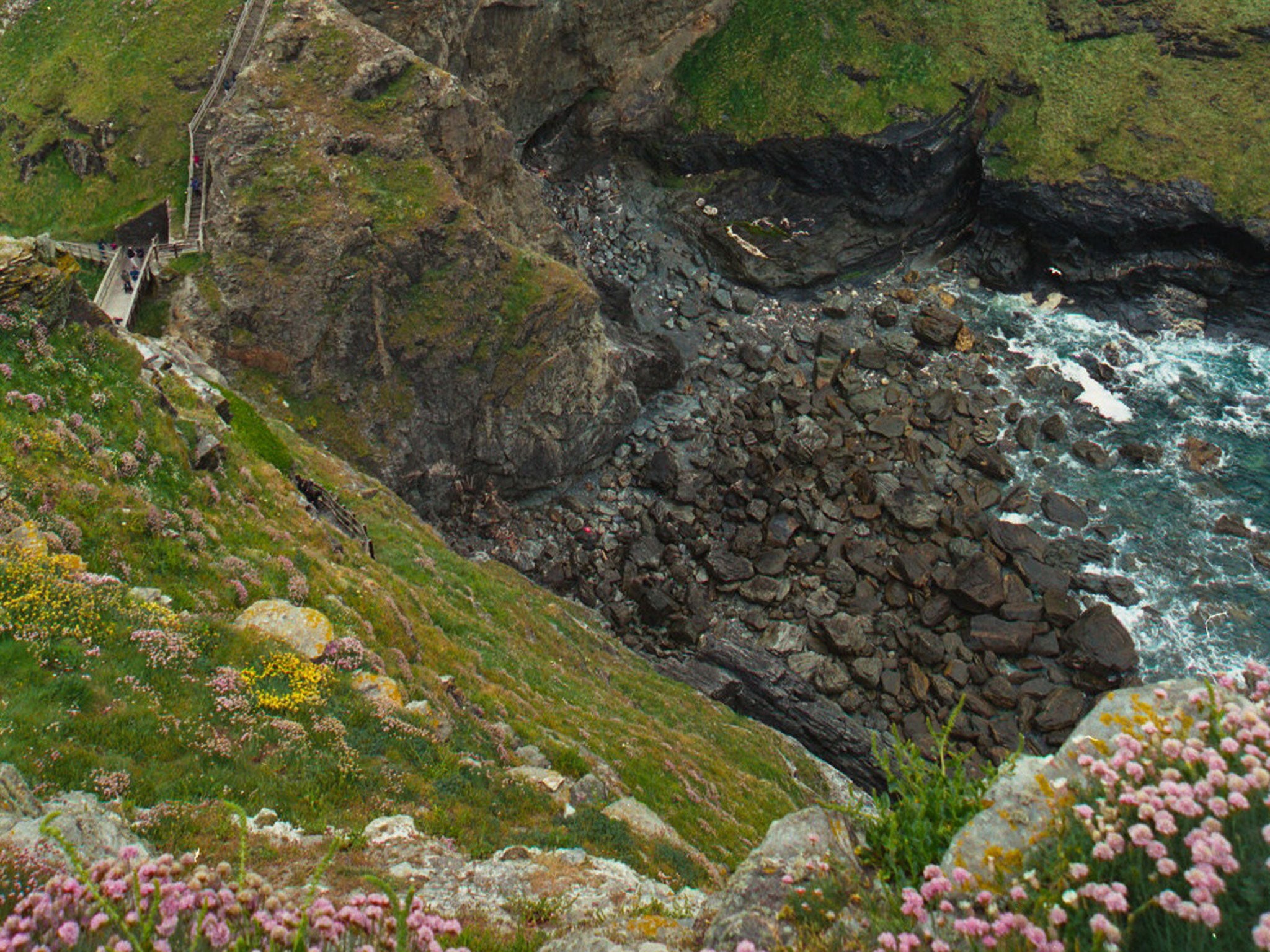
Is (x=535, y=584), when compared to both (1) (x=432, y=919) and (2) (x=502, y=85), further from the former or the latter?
(2) (x=502, y=85)

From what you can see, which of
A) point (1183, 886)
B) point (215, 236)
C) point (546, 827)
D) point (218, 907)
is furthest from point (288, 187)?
point (1183, 886)

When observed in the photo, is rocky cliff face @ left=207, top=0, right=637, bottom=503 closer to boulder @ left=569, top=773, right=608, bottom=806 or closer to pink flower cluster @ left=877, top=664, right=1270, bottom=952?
boulder @ left=569, top=773, right=608, bottom=806

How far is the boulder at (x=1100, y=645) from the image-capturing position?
45656 millimetres

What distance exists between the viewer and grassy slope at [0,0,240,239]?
49.5 meters

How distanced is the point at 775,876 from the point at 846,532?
42.2 m

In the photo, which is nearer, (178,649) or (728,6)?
(178,649)

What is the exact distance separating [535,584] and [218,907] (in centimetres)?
3793

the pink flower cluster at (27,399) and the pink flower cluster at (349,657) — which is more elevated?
the pink flower cluster at (27,399)

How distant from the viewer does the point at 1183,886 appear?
26.2 ft

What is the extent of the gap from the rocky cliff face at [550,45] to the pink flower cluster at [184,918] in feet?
195

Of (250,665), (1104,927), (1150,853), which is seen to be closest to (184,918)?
(1104,927)

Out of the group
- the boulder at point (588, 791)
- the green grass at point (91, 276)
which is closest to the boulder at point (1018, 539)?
the boulder at point (588, 791)

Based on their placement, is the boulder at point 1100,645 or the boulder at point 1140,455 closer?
the boulder at point 1100,645

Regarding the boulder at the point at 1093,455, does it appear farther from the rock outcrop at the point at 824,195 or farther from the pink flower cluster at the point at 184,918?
the pink flower cluster at the point at 184,918
